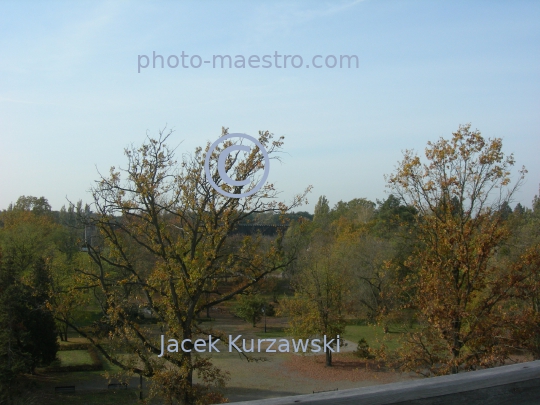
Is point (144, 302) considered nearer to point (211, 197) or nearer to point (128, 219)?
point (128, 219)

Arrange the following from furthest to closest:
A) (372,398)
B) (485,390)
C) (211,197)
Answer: (211,197), (485,390), (372,398)

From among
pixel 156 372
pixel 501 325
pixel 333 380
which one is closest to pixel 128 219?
pixel 156 372

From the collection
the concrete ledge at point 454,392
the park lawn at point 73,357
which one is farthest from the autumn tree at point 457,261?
the park lawn at point 73,357

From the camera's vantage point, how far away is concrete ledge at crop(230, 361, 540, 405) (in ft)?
4.62

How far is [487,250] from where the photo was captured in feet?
20.4

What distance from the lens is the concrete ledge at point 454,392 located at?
1.41m

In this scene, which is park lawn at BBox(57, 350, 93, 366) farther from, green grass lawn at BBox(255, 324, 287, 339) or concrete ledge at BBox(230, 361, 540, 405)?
concrete ledge at BBox(230, 361, 540, 405)

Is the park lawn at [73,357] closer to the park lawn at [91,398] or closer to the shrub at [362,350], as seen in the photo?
the park lawn at [91,398]

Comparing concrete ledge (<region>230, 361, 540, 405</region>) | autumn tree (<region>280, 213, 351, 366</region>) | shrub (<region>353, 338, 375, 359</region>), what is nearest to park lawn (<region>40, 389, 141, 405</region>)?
autumn tree (<region>280, 213, 351, 366</region>)

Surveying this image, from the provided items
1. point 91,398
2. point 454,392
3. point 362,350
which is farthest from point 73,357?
point 454,392

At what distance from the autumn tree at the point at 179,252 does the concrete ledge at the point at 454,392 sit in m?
3.85

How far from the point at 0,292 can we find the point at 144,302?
5580mm

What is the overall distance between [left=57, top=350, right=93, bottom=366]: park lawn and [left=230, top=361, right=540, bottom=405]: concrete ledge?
51.0 ft

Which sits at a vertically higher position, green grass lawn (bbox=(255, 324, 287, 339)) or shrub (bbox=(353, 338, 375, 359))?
green grass lawn (bbox=(255, 324, 287, 339))
